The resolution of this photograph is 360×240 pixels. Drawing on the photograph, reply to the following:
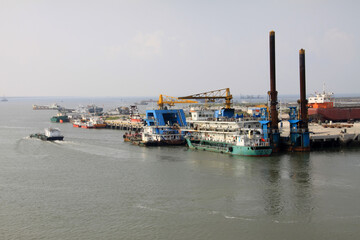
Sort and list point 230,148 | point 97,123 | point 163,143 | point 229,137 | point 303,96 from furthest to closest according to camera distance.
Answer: point 97,123 → point 163,143 → point 303,96 → point 229,137 → point 230,148

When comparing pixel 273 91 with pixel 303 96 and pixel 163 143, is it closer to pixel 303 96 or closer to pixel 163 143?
pixel 303 96

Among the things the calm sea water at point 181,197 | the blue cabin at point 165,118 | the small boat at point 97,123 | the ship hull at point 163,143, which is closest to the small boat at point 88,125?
the small boat at point 97,123

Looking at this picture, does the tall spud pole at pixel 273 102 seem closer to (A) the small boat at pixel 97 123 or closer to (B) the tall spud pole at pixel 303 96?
(B) the tall spud pole at pixel 303 96

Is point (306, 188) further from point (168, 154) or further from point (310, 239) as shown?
point (168, 154)

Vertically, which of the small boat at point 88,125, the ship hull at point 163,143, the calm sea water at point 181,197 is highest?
the small boat at point 88,125

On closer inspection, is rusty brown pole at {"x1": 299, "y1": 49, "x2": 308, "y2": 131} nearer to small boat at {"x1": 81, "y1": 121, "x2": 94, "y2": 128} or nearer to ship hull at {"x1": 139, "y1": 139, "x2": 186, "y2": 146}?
ship hull at {"x1": 139, "y1": 139, "x2": 186, "y2": 146}

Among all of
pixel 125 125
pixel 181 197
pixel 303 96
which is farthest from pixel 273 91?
pixel 125 125

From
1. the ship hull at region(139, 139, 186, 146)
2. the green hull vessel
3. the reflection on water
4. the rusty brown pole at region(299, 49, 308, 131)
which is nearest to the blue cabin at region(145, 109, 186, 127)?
the ship hull at region(139, 139, 186, 146)
